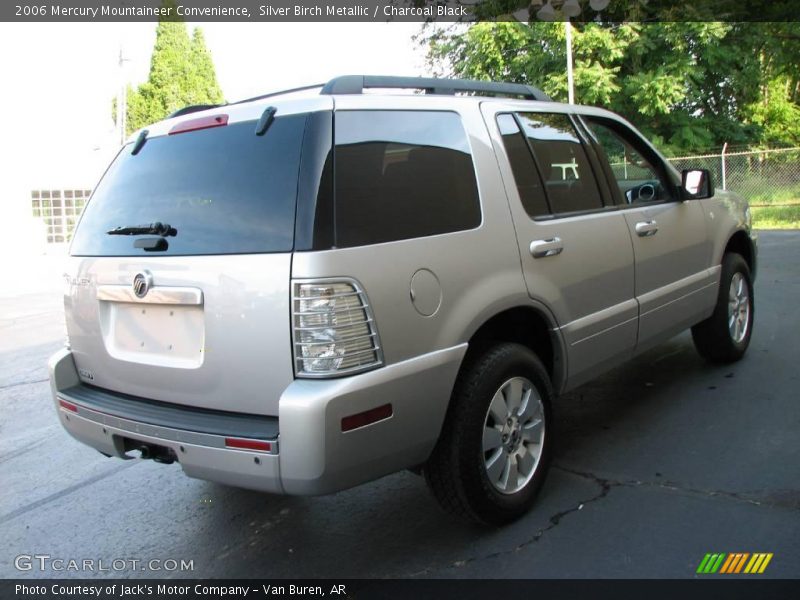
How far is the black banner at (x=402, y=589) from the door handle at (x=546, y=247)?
1470 mm

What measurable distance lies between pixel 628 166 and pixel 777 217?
52.3 feet

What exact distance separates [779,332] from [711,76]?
22061mm

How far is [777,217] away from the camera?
1817 cm

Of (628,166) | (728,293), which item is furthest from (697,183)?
(728,293)

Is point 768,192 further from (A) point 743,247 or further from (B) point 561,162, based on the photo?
(B) point 561,162

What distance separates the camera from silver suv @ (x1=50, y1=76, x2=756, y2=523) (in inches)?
99.0

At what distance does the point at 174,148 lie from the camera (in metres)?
3.09

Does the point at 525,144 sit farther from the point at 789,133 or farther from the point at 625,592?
the point at 789,133

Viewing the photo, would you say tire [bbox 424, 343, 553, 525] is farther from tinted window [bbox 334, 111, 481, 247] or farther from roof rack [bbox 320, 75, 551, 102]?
roof rack [bbox 320, 75, 551, 102]

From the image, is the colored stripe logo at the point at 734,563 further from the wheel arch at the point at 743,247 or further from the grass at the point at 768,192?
the grass at the point at 768,192

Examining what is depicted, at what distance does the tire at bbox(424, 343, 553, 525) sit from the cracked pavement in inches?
6.8

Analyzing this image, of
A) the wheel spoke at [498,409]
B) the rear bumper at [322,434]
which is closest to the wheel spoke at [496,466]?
the wheel spoke at [498,409]

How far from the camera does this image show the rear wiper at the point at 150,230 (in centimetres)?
288

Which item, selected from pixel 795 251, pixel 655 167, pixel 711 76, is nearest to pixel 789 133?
pixel 711 76
